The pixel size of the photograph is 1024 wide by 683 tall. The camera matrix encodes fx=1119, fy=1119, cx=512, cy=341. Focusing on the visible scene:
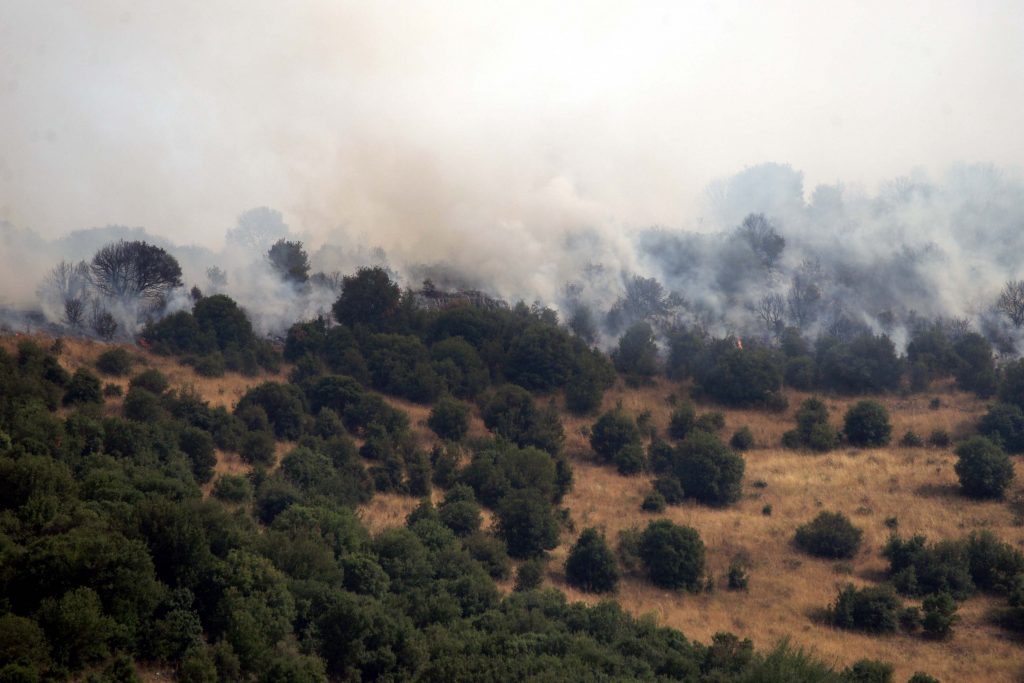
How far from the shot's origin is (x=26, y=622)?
101 feet

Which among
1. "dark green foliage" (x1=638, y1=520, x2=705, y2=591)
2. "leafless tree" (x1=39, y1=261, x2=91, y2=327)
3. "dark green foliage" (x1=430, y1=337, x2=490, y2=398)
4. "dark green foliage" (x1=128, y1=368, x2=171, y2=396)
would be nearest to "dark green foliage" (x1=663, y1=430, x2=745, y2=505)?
"dark green foliage" (x1=638, y1=520, x2=705, y2=591)

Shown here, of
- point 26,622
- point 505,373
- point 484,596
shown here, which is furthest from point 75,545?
point 505,373

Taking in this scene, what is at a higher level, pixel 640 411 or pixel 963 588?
pixel 640 411

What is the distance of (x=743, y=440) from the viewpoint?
67.6m

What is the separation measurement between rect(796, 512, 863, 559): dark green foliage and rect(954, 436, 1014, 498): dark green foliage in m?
8.68

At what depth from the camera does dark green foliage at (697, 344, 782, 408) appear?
73.6m

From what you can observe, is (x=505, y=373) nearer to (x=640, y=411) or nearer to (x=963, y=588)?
(x=640, y=411)

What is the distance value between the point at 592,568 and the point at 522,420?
681 inches

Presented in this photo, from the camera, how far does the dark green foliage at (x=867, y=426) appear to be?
68.2m

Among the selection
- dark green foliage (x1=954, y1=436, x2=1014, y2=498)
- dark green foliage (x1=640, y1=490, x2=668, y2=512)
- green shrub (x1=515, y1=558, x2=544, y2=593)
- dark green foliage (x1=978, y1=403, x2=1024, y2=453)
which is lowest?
green shrub (x1=515, y1=558, x2=544, y2=593)

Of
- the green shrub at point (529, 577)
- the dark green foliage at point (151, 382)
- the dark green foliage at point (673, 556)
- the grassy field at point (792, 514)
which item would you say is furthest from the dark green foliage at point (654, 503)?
the dark green foliage at point (151, 382)

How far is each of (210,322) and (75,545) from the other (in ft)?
128

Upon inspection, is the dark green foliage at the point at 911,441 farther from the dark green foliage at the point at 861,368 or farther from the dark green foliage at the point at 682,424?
the dark green foliage at the point at 682,424

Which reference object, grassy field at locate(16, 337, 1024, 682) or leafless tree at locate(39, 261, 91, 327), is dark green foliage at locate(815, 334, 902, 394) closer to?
grassy field at locate(16, 337, 1024, 682)
